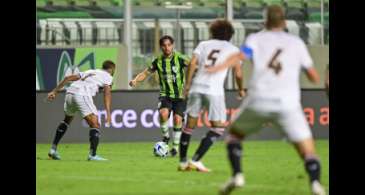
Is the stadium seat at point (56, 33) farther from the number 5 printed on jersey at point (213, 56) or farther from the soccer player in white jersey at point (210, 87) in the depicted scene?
the number 5 printed on jersey at point (213, 56)

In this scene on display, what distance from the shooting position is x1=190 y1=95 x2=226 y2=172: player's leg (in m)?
15.8

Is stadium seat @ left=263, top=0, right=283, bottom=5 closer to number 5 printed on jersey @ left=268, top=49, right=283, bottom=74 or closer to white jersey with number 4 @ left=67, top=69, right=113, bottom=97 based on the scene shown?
white jersey with number 4 @ left=67, top=69, right=113, bottom=97

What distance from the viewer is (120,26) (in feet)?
91.3

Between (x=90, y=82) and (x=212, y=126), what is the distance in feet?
13.2

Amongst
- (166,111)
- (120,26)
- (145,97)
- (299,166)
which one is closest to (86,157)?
(166,111)

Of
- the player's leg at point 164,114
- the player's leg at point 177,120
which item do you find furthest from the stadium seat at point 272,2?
the player's leg at point 164,114

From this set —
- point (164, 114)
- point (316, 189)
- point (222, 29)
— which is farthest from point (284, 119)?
point (164, 114)

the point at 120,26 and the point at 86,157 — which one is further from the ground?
the point at 120,26

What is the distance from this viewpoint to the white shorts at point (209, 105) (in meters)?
15.9

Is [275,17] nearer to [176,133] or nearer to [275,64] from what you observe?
[275,64]

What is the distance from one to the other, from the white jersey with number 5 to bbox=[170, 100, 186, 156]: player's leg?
8.21 meters

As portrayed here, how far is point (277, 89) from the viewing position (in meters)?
12.0

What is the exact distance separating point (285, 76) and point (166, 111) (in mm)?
8727
